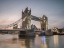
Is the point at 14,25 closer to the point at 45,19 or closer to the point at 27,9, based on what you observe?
the point at 27,9

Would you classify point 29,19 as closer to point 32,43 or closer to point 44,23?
point 44,23

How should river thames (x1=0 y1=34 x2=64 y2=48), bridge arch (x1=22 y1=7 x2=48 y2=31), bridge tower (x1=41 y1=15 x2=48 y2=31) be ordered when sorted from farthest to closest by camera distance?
1. bridge tower (x1=41 y1=15 x2=48 y2=31)
2. bridge arch (x1=22 y1=7 x2=48 y2=31)
3. river thames (x1=0 y1=34 x2=64 y2=48)

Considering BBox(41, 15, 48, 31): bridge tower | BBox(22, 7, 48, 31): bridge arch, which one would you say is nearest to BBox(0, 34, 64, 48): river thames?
BBox(22, 7, 48, 31): bridge arch

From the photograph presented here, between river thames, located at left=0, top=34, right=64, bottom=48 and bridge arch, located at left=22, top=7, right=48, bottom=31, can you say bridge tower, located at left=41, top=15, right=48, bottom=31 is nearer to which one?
bridge arch, located at left=22, top=7, right=48, bottom=31

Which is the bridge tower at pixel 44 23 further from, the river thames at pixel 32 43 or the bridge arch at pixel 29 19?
the river thames at pixel 32 43

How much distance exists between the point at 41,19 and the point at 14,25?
41.4ft

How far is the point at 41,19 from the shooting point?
4038 cm

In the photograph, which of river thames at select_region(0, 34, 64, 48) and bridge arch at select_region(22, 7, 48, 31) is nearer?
river thames at select_region(0, 34, 64, 48)

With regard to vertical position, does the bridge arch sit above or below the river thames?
above

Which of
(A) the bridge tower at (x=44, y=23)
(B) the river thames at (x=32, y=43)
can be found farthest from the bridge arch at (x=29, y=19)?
(B) the river thames at (x=32, y=43)

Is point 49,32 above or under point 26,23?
under

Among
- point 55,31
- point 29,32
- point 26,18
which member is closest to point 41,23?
point 55,31

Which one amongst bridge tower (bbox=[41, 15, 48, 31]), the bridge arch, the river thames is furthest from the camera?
bridge tower (bbox=[41, 15, 48, 31])

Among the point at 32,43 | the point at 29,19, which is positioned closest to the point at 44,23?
the point at 29,19
